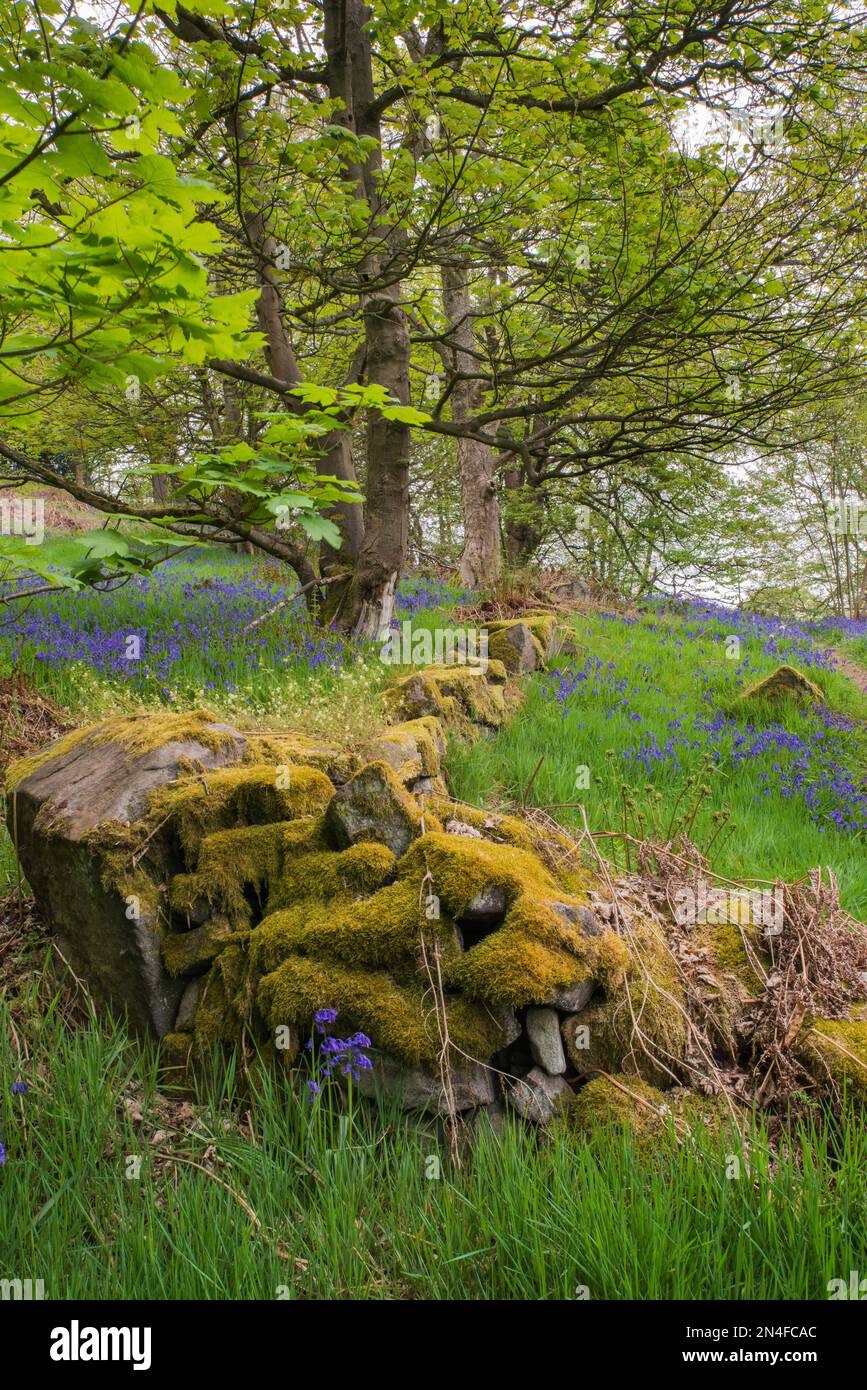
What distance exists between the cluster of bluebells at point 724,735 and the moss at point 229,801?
293 centimetres

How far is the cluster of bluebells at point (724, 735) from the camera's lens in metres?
5.48

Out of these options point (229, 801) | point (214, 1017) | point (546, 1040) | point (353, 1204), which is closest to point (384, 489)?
point (229, 801)

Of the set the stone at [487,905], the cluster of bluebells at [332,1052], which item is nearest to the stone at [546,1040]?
the stone at [487,905]

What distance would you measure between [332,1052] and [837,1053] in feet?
5.46

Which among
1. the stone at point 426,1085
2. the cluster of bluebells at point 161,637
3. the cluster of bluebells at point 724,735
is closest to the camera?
the stone at point 426,1085

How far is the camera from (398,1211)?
2.10 metres

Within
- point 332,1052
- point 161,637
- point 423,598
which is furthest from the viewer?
point 423,598

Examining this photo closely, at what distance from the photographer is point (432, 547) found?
2389 cm

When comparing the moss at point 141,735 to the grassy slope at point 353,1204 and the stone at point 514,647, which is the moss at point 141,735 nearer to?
the grassy slope at point 353,1204

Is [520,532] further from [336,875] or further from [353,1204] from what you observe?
[353,1204]

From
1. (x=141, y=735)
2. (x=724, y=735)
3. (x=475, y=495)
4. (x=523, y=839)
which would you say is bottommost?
(x=523, y=839)

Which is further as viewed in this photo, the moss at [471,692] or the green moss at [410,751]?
the moss at [471,692]

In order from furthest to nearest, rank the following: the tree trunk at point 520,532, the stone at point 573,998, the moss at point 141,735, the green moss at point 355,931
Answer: the tree trunk at point 520,532
the moss at point 141,735
the green moss at point 355,931
the stone at point 573,998

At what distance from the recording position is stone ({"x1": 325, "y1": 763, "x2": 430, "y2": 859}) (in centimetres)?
299
